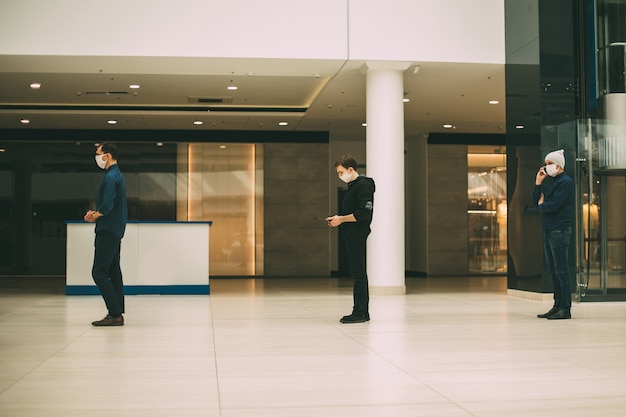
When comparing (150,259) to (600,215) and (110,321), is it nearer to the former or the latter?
(110,321)

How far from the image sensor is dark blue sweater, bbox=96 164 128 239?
802 cm

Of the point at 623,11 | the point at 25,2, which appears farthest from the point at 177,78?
the point at 623,11

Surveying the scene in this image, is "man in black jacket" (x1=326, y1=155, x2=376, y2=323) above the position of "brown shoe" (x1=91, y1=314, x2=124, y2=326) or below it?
above

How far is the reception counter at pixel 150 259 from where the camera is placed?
13344mm

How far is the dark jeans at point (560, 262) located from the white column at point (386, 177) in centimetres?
463

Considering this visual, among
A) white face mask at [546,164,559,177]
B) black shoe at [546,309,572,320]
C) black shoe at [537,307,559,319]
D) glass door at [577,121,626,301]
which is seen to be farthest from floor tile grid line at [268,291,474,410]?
glass door at [577,121,626,301]

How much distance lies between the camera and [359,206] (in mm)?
8141

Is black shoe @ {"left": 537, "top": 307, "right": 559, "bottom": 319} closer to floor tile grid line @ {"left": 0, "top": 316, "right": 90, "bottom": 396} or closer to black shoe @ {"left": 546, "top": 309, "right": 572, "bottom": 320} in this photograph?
black shoe @ {"left": 546, "top": 309, "right": 572, "bottom": 320}

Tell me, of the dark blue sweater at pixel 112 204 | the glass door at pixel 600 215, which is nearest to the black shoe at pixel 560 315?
the glass door at pixel 600 215

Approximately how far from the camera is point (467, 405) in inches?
162

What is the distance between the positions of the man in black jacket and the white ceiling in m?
5.05

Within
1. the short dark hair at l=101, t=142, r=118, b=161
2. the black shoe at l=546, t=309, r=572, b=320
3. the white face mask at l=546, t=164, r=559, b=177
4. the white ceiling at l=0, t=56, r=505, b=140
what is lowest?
the black shoe at l=546, t=309, r=572, b=320

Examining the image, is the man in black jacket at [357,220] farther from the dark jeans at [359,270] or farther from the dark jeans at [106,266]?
the dark jeans at [106,266]

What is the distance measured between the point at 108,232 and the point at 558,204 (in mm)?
4844
